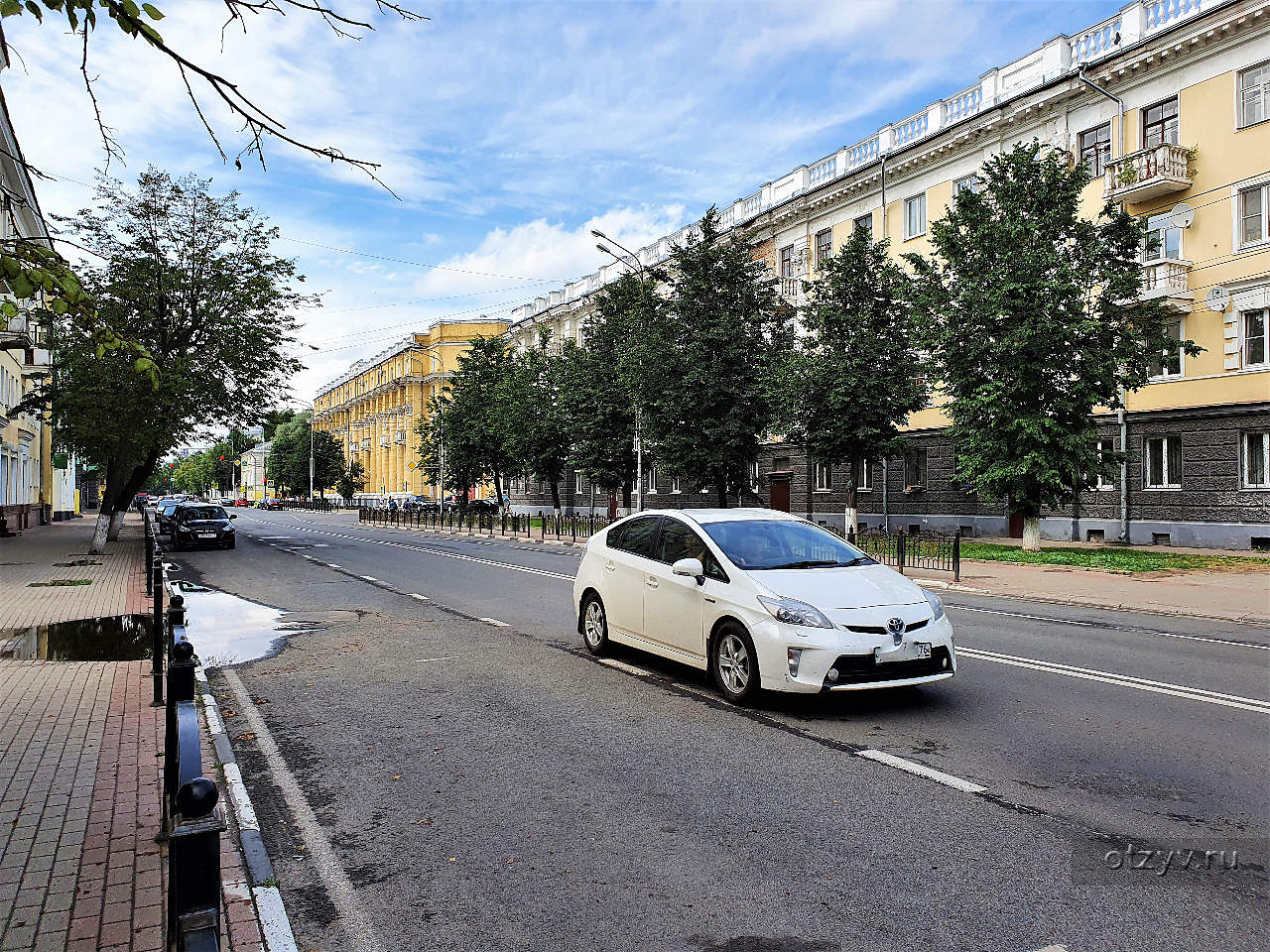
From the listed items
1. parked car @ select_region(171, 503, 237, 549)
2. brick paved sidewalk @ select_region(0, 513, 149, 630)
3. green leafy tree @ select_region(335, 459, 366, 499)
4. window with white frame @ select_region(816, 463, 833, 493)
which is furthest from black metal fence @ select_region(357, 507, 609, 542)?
green leafy tree @ select_region(335, 459, 366, 499)

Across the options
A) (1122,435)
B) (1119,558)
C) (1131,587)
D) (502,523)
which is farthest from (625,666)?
(502,523)

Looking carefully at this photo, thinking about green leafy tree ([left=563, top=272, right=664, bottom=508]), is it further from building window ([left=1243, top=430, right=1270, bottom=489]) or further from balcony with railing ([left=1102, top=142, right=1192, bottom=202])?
building window ([left=1243, top=430, right=1270, bottom=489])

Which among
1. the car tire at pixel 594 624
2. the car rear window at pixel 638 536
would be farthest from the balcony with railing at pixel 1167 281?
the car tire at pixel 594 624

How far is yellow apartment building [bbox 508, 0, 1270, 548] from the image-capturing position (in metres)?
26.6

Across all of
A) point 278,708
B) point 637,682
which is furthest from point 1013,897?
point 278,708

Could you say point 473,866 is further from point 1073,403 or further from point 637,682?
point 1073,403

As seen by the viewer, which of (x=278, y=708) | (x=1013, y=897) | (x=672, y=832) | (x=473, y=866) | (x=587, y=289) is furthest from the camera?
(x=587, y=289)

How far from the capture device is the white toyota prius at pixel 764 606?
7035 millimetres

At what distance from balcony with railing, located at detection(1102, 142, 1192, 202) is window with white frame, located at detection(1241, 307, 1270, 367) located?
14.3 ft

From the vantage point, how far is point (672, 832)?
4.86 m

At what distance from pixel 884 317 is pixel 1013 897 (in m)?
28.4

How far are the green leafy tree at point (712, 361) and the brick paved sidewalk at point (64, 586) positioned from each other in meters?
17.1

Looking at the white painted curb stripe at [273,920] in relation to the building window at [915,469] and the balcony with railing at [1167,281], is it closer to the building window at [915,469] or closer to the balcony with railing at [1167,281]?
the balcony with railing at [1167,281]

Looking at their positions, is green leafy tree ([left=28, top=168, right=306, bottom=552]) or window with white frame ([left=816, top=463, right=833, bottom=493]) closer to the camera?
green leafy tree ([left=28, top=168, right=306, bottom=552])
